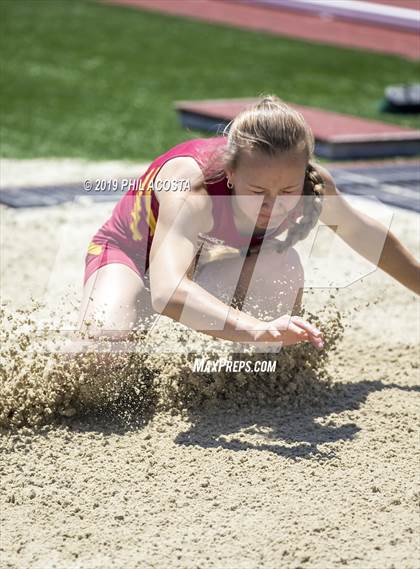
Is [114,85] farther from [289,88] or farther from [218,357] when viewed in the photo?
[218,357]

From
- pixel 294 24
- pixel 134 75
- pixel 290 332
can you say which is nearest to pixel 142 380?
pixel 290 332

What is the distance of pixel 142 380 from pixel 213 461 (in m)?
0.49

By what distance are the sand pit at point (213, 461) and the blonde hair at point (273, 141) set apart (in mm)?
489

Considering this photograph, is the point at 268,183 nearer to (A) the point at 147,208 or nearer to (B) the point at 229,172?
(B) the point at 229,172

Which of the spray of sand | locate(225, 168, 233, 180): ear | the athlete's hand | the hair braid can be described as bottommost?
the spray of sand

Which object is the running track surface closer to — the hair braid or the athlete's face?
the hair braid

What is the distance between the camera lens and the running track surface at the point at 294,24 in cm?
1307

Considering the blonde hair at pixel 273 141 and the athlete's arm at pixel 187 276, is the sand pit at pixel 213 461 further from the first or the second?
the blonde hair at pixel 273 141

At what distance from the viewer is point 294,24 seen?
14469mm

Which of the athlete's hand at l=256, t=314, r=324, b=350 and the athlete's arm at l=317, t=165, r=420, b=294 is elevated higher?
the athlete's hand at l=256, t=314, r=324, b=350

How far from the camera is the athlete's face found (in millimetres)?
2871

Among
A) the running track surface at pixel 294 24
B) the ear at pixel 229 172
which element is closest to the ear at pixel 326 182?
the ear at pixel 229 172

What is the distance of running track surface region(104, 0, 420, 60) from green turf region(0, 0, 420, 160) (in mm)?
459

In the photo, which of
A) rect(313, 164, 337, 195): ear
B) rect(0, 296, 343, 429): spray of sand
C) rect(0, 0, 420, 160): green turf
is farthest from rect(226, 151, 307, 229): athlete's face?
rect(0, 0, 420, 160): green turf
